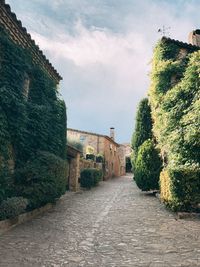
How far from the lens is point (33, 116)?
39.3 feet

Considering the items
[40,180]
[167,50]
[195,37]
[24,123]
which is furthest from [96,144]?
[40,180]

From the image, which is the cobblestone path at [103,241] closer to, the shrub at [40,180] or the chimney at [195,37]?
the shrub at [40,180]

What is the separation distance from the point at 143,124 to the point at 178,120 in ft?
23.8

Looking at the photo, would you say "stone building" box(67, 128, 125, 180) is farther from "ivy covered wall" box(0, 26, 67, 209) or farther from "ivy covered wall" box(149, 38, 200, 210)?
"ivy covered wall" box(0, 26, 67, 209)

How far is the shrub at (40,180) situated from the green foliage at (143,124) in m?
9.97

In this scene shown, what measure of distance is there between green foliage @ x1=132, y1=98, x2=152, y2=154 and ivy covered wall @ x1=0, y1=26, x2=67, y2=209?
27.4 feet

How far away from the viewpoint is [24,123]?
11016 millimetres

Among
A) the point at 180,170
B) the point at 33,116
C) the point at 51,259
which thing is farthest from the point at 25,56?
the point at 51,259

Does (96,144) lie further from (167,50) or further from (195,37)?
(167,50)

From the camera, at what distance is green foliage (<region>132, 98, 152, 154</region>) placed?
2030cm

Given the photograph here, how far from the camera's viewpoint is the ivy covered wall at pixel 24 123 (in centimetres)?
990

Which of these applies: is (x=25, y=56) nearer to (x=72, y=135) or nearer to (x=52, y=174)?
(x=52, y=174)

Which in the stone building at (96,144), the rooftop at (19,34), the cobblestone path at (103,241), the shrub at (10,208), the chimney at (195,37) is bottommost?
the cobblestone path at (103,241)

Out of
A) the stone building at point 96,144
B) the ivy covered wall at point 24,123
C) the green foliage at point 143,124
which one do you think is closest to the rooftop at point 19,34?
the ivy covered wall at point 24,123
